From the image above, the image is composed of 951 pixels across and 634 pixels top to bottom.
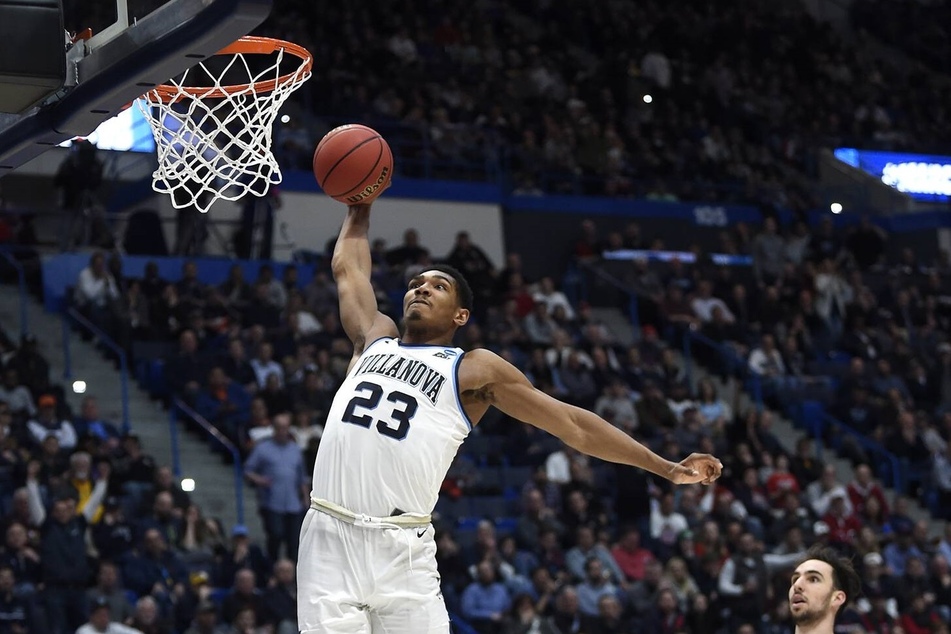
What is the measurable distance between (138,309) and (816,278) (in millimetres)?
9481

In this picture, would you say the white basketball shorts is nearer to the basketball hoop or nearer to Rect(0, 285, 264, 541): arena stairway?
the basketball hoop

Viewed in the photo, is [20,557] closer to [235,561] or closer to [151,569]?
[151,569]

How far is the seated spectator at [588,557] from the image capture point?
46.5 ft

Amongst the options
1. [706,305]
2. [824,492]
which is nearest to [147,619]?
[824,492]

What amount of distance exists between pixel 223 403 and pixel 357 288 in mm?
8779

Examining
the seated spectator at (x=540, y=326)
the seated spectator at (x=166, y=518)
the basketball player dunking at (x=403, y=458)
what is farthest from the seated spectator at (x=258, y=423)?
the basketball player dunking at (x=403, y=458)

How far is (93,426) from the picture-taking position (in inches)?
536

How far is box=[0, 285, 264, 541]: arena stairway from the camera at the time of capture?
14602 mm

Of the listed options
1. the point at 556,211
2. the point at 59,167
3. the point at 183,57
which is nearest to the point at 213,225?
the point at 59,167

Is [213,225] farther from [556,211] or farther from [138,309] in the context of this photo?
[556,211]

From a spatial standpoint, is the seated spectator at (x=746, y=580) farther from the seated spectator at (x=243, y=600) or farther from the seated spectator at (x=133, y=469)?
the seated spectator at (x=133, y=469)

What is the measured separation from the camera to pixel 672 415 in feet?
55.5

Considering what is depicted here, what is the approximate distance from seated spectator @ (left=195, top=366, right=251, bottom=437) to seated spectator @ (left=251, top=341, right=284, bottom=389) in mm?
219

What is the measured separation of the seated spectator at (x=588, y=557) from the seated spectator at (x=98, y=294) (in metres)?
5.18
